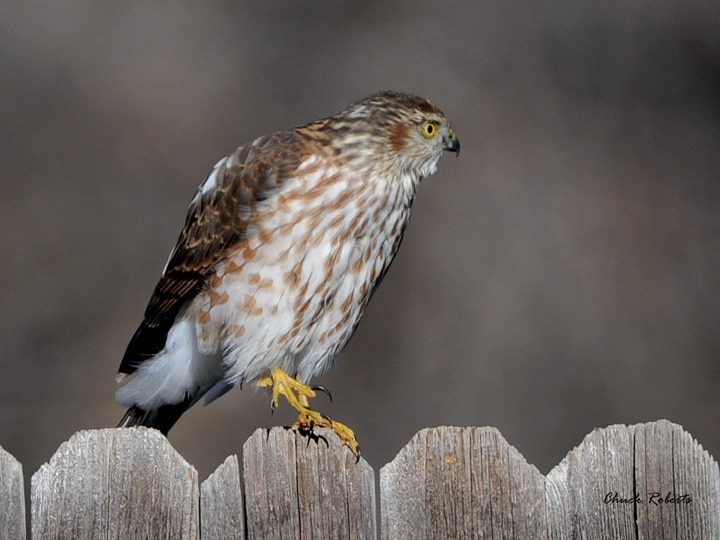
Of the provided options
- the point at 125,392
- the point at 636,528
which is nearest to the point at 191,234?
the point at 125,392

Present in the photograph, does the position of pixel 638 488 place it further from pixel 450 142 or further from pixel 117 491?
pixel 450 142

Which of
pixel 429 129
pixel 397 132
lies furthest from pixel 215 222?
pixel 429 129

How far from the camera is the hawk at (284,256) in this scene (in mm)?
3564

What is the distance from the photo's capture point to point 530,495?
89.7 inches

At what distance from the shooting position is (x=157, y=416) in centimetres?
382

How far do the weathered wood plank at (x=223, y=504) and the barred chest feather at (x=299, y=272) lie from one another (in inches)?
52.0

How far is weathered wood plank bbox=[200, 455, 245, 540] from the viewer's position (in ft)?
7.42

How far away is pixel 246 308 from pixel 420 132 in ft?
2.76

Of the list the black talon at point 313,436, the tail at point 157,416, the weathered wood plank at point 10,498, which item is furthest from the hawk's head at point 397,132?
the weathered wood plank at point 10,498

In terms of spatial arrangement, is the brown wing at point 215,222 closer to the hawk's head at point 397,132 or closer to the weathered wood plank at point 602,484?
the hawk's head at point 397,132

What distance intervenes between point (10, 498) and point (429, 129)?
2062mm

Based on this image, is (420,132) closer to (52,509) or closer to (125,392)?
(125,392)

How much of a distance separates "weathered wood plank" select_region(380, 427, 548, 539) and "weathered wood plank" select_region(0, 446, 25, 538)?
717 millimetres

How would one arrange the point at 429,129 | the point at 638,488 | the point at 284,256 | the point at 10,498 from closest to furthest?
the point at 10,498 → the point at 638,488 → the point at 284,256 → the point at 429,129
